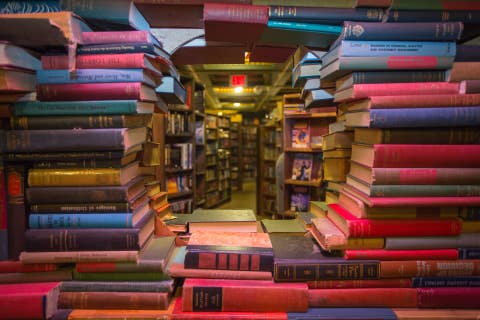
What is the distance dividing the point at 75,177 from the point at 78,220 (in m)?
0.13

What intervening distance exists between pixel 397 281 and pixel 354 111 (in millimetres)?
556

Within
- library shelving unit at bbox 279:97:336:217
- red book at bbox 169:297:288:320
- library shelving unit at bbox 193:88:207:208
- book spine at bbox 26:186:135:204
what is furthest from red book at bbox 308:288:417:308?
library shelving unit at bbox 193:88:207:208

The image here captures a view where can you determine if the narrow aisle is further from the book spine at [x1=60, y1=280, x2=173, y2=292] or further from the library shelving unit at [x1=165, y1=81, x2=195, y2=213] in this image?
the book spine at [x1=60, y1=280, x2=173, y2=292]

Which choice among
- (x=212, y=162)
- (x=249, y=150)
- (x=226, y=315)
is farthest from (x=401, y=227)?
(x=249, y=150)

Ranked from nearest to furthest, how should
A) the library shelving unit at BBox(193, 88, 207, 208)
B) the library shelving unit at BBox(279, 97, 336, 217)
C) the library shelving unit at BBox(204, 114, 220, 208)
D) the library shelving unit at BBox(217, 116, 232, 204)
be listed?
the library shelving unit at BBox(279, 97, 336, 217) → the library shelving unit at BBox(193, 88, 207, 208) → the library shelving unit at BBox(204, 114, 220, 208) → the library shelving unit at BBox(217, 116, 232, 204)

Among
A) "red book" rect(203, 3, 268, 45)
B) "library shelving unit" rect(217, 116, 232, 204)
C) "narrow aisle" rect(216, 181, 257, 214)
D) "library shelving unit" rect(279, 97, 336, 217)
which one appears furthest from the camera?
"library shelving unit" rect(217, 116, 232, 204)

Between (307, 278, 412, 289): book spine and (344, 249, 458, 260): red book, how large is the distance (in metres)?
0.07

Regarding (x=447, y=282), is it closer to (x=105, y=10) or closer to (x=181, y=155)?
(x=105, y=10)

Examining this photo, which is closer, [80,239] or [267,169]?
[80,239]

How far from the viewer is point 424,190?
1009 millimetres

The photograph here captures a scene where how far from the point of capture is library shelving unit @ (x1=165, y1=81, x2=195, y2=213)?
409cm

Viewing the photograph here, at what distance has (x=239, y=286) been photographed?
98cm

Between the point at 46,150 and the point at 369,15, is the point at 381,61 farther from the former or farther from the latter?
the point at 46,150

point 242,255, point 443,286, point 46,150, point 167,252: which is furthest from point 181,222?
point 443,286
